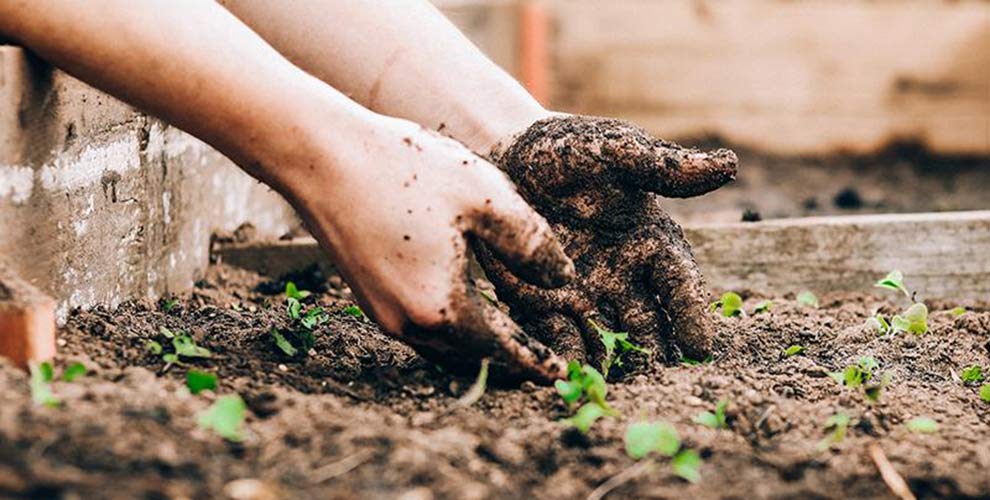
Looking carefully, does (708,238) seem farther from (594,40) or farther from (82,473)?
(594,40)

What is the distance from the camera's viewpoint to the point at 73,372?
1.51 metres

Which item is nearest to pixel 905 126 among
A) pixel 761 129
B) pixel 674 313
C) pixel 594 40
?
pixel 761 129

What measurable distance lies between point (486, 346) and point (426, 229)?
184mm

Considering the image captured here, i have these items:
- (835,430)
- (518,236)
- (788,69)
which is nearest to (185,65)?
(518,236)

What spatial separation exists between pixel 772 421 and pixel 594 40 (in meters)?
4.27

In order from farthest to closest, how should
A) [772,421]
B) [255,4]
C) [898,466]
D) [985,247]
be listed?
[985,247]
[255,4]
[772,421]
[898,466]

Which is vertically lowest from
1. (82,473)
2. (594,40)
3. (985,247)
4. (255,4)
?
(82,473)

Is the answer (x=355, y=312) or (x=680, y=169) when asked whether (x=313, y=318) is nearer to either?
(x=355, y=312)

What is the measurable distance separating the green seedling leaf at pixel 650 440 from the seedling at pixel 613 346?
0.46 meters

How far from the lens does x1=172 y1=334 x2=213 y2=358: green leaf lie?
178cm

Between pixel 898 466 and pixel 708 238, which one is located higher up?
pixel 708 238

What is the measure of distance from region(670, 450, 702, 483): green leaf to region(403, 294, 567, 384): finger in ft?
1.27

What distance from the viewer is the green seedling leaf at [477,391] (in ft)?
5.42

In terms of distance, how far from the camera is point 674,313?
2018mm
